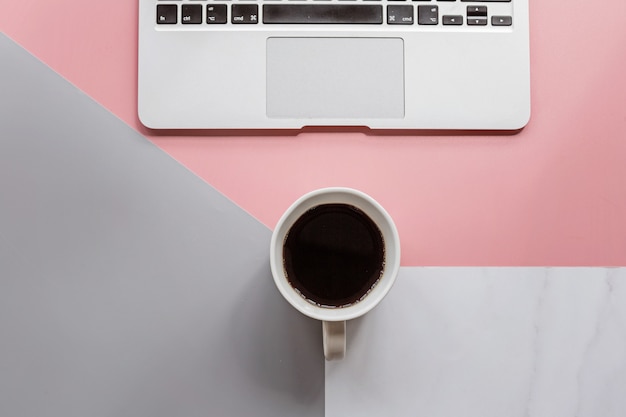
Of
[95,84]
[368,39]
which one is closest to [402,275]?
[368,39]

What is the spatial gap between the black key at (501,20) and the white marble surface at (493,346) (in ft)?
0.73

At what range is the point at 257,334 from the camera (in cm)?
51

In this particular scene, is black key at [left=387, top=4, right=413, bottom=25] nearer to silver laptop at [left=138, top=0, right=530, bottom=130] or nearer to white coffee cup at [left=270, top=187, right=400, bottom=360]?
silver laptop at [left=138, top=0, right=530, bottom=130]

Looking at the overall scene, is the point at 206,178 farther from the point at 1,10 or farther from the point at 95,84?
the point at 1,10

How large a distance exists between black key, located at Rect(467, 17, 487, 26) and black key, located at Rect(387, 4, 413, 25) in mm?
52

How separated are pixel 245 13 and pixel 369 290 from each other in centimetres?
27

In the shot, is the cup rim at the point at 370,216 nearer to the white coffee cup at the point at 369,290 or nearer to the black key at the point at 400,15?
the white coffee cup at the point at 369,290

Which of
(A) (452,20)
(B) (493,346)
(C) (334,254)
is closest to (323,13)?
(A) (452,20)

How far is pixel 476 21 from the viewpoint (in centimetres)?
50

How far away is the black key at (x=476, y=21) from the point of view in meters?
0.50

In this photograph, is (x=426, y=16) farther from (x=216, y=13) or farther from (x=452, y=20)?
(x=216, y=13)

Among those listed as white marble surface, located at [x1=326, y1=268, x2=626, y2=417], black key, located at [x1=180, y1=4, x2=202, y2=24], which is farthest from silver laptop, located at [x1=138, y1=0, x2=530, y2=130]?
white marble surface, located at [x1=326, y1=268, x2=626, y2=417]

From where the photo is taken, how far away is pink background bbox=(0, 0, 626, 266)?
52 centimetres

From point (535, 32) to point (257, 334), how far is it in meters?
0.38
